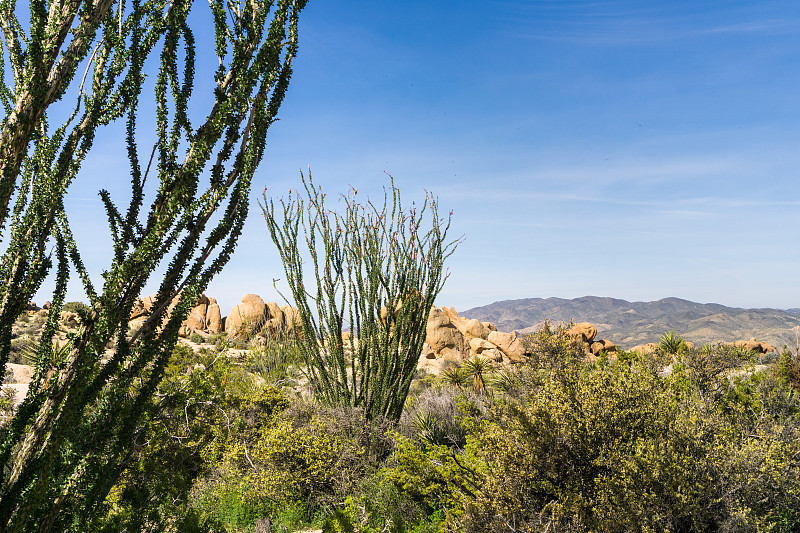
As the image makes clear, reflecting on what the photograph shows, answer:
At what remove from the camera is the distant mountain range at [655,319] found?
273 ft

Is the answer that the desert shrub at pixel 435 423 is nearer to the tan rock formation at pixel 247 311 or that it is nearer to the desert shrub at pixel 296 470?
the desert shrub at pixel 296 470

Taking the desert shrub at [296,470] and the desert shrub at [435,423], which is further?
the desert shrub at [435,423]

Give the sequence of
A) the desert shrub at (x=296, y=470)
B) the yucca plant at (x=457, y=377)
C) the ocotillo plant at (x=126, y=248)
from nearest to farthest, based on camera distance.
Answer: the ocotillo plant at (x=126, y=248) → the desert shrub at (x=296, y=470) → the yucca plant at (x=457, y=377)

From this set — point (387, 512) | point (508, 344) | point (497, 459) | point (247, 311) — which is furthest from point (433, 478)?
point (247, 311)

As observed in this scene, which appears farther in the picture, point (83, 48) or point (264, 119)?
point (264, 119)

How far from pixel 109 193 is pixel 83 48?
83 cm

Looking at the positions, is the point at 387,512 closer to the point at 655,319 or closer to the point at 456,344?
the point at 456,344

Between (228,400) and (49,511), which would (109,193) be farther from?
(228,400)

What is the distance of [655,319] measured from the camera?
4914 inches

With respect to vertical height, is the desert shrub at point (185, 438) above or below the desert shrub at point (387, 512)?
above

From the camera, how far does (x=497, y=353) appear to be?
1240 inches

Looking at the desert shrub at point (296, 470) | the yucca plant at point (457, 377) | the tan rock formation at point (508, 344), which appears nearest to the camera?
the desert shrub at point (296, 470)

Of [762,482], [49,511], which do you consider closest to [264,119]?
[49,511]

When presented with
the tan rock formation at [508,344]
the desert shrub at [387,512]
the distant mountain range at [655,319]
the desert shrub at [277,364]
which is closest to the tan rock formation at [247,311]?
the tan rock formation at [508,344]
